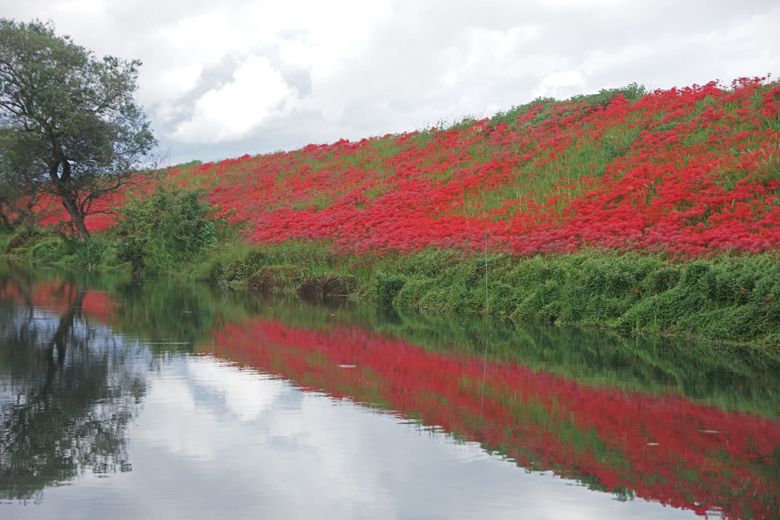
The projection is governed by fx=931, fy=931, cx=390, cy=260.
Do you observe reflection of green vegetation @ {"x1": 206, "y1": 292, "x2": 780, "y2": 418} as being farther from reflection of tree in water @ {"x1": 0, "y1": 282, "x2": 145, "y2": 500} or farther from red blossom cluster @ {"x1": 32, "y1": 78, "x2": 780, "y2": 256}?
reflection of tree in water @ {"x1": 0, "y1": 282, "x2": 145, "y2": 500}

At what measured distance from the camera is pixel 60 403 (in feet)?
37.1

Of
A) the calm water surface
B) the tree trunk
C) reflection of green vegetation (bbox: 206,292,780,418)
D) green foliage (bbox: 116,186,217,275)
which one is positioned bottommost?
the calm water surface

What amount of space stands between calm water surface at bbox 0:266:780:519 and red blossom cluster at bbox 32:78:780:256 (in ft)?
18.7

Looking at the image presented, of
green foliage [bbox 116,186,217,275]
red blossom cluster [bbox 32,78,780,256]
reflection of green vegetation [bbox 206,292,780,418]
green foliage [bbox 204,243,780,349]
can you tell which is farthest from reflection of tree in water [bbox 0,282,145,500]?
green foliage [bbox 116,186,217,275]

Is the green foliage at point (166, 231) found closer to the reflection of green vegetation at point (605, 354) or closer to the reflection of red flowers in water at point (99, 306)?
the reflection of red flowers in water at point (99, 306)

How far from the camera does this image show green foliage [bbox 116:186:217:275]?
4116 cm

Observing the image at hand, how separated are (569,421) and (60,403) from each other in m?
6.10

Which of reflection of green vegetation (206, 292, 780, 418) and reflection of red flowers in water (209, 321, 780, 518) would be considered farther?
reflection of green vegetation (206, 292, 780, 418)

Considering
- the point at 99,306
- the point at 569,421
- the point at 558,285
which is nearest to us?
the point at 569,421

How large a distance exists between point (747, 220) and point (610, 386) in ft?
34.6

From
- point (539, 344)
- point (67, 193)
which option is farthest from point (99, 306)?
point (67, 193)

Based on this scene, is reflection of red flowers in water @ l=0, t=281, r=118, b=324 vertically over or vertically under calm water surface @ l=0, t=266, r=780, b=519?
over

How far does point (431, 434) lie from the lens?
998 cm

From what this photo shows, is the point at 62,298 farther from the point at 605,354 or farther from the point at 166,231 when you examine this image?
the point at 605,354
